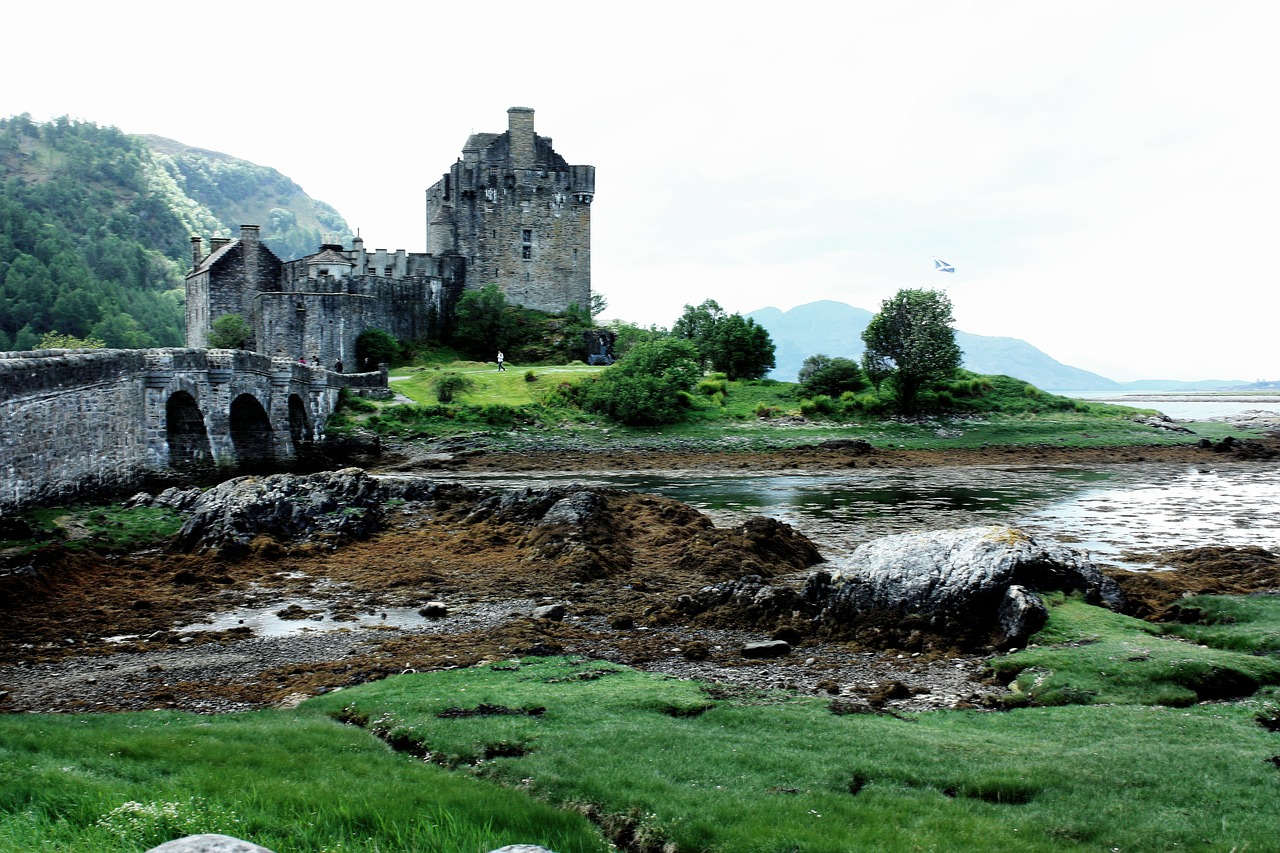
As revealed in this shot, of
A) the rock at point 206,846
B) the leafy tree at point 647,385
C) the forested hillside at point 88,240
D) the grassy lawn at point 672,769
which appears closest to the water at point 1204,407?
the leafy tree at point 647,385

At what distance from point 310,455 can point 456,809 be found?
4100 cm

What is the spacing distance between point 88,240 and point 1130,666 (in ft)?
534

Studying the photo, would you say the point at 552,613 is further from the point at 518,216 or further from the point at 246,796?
the point at 518,216

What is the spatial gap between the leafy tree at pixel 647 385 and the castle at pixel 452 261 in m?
18.3

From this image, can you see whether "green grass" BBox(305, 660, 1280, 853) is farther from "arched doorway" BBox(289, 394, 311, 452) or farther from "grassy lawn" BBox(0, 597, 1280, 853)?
"arched doorway" BBox(289, 394, 311, 452)

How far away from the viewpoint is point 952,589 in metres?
15.3

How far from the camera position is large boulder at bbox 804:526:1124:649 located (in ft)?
48.2

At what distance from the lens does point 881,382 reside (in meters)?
63.8

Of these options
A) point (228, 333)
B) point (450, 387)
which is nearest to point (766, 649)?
point (450, 387)

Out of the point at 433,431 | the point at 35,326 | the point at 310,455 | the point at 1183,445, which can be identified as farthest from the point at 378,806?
the point at 35,326

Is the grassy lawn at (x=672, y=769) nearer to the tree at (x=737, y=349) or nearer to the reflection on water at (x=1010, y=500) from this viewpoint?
the reflection on water at (x=1010, y=500)

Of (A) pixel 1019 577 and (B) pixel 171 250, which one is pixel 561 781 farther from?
(B) pixel 171 250

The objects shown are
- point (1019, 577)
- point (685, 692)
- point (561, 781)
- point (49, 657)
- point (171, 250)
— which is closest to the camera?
point (561, 781)

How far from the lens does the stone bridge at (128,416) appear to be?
2283 cm
